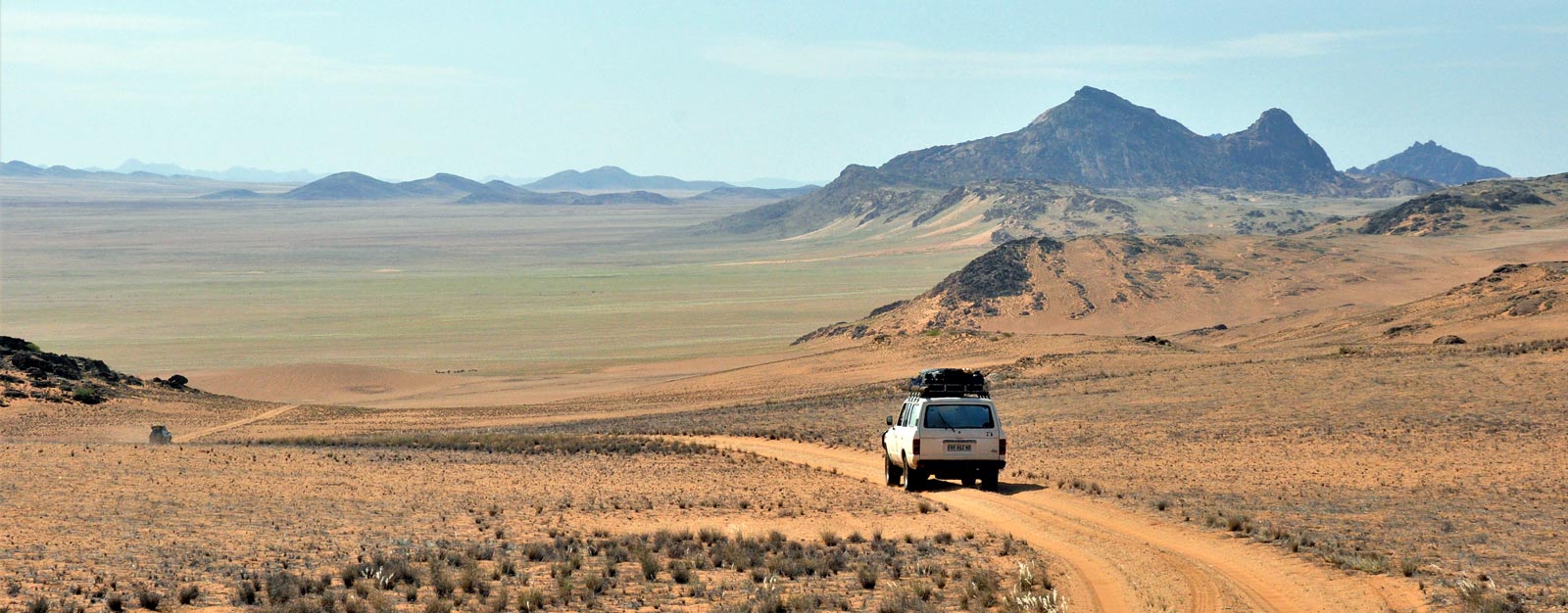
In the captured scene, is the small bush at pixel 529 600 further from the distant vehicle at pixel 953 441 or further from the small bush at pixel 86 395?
the small bush at pixel 86 395

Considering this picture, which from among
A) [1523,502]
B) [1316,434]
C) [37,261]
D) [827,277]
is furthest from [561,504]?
[37,261]

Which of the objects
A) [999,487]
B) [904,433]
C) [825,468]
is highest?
[904,433]

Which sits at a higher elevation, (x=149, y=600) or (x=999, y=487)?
(x=149, y=600)

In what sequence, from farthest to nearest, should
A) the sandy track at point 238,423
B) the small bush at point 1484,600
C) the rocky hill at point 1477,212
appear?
the rocky hill at point 1477,212, the sandy track at point 238,423, the small bush at point 1484,600

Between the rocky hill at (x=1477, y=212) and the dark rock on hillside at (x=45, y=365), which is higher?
the rocky hill at (x=1477, y=212)

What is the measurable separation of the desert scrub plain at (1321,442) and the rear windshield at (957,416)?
5.45 feet

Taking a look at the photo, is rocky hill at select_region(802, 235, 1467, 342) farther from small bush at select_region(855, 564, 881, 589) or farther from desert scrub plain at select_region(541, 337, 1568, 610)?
small bush at select_region(855, 564, 881, 589)

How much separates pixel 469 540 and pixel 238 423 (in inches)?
1111

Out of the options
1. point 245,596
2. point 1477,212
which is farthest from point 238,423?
point 1477,212

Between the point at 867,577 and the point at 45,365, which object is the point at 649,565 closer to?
the point at 867,577

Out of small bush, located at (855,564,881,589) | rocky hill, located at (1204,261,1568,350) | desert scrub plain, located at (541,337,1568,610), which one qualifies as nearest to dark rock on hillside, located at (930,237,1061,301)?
rocky hill, located at (1204,261,1568,350)

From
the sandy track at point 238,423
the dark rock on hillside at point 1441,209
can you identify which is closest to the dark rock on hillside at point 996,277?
the dark rock on hillside at point 1441,209

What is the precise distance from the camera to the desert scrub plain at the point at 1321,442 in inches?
518

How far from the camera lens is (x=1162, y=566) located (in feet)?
41.1
